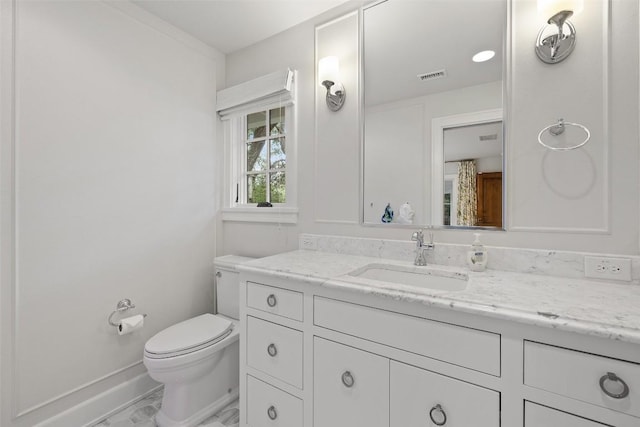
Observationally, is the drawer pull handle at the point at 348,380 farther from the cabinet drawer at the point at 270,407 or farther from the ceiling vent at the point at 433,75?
the ceiling vent at the point at 433,75

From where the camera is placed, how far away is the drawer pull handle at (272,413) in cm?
134

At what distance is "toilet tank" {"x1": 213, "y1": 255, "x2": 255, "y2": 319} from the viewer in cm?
203

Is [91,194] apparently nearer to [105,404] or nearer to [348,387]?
[105,404]

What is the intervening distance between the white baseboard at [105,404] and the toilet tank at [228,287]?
0.63 metres

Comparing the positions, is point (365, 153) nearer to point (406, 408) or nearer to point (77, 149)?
point (406, 408)

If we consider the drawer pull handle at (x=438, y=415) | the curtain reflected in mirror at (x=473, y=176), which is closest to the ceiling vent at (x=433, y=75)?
the curtain reflected in mirror at (x=473, y=176)

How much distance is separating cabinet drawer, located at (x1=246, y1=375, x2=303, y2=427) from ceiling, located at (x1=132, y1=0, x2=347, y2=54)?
85.9 inches

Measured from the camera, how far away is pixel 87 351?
1639mm

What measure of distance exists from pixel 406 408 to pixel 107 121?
2.11 m

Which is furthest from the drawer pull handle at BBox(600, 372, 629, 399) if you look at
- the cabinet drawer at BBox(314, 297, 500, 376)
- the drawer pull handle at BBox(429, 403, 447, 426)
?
the drawer pull handle at BBox(429, 403, 447, 426)

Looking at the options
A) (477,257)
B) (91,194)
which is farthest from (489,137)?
(91,194)

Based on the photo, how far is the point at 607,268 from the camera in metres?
1.14

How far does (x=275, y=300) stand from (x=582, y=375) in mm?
1058

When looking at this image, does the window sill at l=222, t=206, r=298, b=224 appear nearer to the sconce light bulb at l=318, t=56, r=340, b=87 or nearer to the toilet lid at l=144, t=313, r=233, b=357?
the toilet lid at l=144, t=313, r=233, b=357
